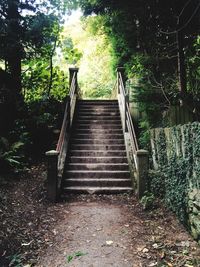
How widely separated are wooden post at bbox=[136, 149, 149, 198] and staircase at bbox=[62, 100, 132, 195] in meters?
0.57

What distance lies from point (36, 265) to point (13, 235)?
1.09 metres

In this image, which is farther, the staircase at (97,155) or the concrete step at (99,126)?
the concrete step at (99,126)

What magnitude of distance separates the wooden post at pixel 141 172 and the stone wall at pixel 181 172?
19cm

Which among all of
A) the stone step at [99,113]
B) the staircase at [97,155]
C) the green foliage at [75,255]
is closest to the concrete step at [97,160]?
the staircase at [97,155]

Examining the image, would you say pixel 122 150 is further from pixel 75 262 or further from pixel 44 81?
pixel 75 262

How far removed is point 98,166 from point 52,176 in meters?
1.83

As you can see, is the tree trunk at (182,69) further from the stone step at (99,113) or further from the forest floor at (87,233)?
the stone step at (99,113)

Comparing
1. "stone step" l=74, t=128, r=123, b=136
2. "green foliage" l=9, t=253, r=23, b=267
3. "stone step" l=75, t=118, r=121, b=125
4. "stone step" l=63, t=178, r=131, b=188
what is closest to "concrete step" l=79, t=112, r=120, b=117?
"stone step" l=75, t=118, r=121, b=125

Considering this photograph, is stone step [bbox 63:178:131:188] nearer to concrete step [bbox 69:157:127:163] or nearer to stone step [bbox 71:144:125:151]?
concrete step [bbox 69:157:127:163]

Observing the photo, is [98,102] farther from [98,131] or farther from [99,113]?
[98,131]

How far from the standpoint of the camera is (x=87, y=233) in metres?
5.36

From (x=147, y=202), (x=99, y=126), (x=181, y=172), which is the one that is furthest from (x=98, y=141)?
(x=181, y=172)

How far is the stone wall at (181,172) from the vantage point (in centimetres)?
482

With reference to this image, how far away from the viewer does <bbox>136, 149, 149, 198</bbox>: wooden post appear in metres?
7.20
